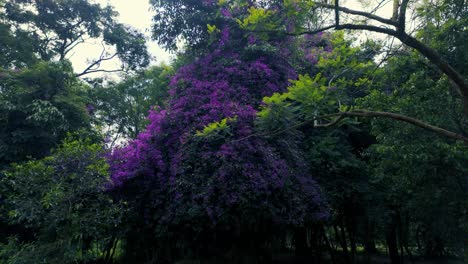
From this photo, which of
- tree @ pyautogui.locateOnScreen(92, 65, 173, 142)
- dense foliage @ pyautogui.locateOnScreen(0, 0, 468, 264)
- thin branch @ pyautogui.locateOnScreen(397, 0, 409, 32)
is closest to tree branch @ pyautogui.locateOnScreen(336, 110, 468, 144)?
dense foliage @ pyautogui.locateOnScreen(0, 0, 468, 264)

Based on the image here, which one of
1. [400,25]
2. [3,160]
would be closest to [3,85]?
[3,160]

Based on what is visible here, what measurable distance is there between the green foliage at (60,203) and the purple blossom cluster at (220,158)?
51.7 inches

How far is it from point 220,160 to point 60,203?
2.83 metres

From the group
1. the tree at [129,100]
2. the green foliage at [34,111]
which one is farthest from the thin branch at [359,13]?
the tree at [129,100]

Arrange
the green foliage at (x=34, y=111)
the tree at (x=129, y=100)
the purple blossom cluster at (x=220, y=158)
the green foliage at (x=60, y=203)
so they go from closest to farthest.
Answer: the green foliage at (x=60, y=203) < the purple blossom cluster at (x=220, y=158) < the green foliage at (x=34, y=111) < the tree at (x=129, y=100)

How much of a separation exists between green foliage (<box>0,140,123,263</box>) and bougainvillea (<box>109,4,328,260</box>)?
1247 millimetres

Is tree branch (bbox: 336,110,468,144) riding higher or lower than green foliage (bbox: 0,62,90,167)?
lower

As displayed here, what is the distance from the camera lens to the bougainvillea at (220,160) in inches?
237

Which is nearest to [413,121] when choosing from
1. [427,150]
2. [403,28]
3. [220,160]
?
[403,28]

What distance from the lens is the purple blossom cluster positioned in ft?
19.7

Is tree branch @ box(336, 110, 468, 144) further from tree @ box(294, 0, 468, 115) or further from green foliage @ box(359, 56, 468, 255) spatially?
green foliage @ box(359, 56, 468, 255)

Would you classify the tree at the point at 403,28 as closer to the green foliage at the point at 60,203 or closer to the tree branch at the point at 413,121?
the tree branch at the point at 413,121

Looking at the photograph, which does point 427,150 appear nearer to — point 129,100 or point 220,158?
point 220,158

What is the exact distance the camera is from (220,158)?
6.09m
